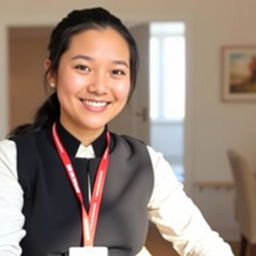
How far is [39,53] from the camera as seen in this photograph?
7645mm

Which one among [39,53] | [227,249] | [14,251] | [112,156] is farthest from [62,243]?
[39,53]

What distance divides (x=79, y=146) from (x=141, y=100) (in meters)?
3.95

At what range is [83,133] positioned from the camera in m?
1.15

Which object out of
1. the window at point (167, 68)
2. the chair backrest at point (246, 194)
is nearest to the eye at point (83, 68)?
the chair backrest at point (246, 194)

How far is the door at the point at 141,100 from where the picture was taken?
4863 millimetres

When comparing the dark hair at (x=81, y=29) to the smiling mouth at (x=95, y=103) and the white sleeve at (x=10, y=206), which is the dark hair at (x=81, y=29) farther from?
the white sleeve at (x=10, y=206)

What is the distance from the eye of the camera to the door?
4.86 meters

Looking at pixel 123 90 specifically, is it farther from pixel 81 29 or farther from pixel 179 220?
pixel 179 220

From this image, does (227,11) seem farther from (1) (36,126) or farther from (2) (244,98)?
(1) (36,126)

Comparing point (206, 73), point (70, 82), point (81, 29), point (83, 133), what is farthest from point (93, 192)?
point (206, 73)

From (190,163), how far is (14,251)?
3630 mm

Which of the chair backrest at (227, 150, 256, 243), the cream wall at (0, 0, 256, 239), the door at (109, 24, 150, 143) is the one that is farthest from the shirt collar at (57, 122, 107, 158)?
the door at (109, 24, 150, 143)

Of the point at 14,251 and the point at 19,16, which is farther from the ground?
the point at 19,16

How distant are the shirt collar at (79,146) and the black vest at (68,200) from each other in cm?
2
